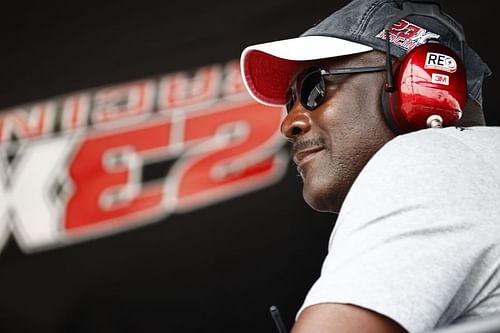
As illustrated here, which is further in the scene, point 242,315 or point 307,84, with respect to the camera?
point 242,315

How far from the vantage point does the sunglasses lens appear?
126cm

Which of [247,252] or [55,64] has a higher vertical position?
[55,64]

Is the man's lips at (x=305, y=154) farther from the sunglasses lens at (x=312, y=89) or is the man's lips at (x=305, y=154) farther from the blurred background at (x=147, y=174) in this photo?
the blurred background at (x=147, y=174)

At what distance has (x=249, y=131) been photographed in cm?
286

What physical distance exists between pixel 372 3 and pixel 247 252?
1.60 m

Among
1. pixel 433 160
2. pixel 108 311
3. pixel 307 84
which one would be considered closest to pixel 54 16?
pixel 108 311

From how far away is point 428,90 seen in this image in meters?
1.16

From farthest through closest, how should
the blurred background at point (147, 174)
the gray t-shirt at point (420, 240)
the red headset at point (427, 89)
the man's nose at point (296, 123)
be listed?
the blurred background at point (147, 174) → the man's nose at point (296, 123) → the red headset at point (427, 89) → the gray t-shirt at point (420, 240)

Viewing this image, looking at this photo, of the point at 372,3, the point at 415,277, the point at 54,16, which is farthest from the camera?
the point at 54,16

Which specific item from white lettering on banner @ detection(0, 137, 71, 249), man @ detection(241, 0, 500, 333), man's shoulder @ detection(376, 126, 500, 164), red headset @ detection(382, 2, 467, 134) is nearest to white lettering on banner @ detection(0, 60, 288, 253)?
white lettering on banner @ detection(0, 137, 71, 249)

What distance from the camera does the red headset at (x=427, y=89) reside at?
1157mm

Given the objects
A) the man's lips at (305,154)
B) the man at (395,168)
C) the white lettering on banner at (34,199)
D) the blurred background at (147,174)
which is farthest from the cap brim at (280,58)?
the white lettering on banner at (34,199)

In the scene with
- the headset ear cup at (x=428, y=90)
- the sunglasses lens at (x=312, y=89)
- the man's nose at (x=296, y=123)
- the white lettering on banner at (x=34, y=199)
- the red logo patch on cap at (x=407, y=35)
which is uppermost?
the red logo patch on cap at (x=407, y=35)

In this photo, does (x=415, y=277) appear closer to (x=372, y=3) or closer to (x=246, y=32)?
(x=372, y=3)
